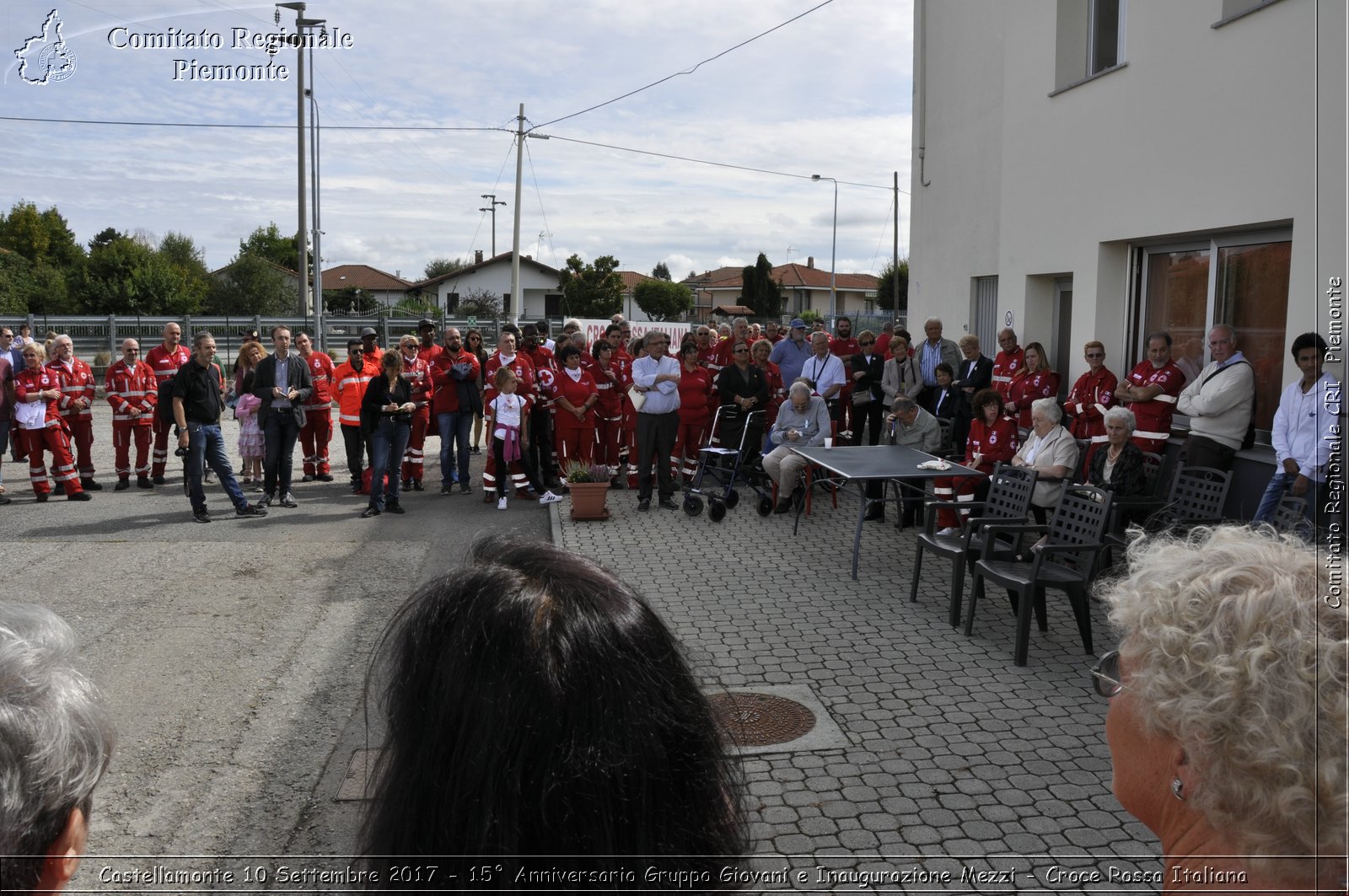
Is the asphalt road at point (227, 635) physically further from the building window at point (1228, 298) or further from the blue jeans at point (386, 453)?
the building window at point (1228, 298)

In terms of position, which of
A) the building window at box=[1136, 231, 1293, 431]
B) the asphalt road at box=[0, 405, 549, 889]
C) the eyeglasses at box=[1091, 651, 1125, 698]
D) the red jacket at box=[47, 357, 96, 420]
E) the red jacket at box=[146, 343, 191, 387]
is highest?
the building window at box=[1136, 231, 1293, 431]

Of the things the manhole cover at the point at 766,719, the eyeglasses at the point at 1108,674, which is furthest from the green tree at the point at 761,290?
the eyeglasses at the point at 1108,674

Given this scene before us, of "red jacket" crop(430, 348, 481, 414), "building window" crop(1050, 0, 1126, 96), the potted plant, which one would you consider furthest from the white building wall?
"red jacket" crop(430, 348, 481, 414)

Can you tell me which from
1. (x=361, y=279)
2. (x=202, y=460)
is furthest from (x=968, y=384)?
(x=361, y=279)

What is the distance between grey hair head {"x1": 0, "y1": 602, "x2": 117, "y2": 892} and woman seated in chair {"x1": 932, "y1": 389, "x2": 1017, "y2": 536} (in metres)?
8.66

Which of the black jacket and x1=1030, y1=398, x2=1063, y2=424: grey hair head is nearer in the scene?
x1=1030, y1=398, x2=1063, y2=424: grey hair head

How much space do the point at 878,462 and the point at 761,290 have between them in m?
66.5

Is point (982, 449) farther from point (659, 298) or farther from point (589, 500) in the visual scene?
point (659, 298)

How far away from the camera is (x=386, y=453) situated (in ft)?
36.8

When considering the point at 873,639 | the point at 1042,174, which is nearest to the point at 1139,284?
the point at 1042,174

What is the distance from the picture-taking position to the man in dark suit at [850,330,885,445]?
1354 centimetres

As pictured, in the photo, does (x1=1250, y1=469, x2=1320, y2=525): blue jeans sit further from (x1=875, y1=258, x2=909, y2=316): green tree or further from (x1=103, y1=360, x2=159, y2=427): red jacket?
(x1=875, y1=258, x2=909, y2=316): green tree

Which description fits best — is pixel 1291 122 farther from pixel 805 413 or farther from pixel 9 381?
pixel 9 381

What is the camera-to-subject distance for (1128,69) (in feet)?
31.8
